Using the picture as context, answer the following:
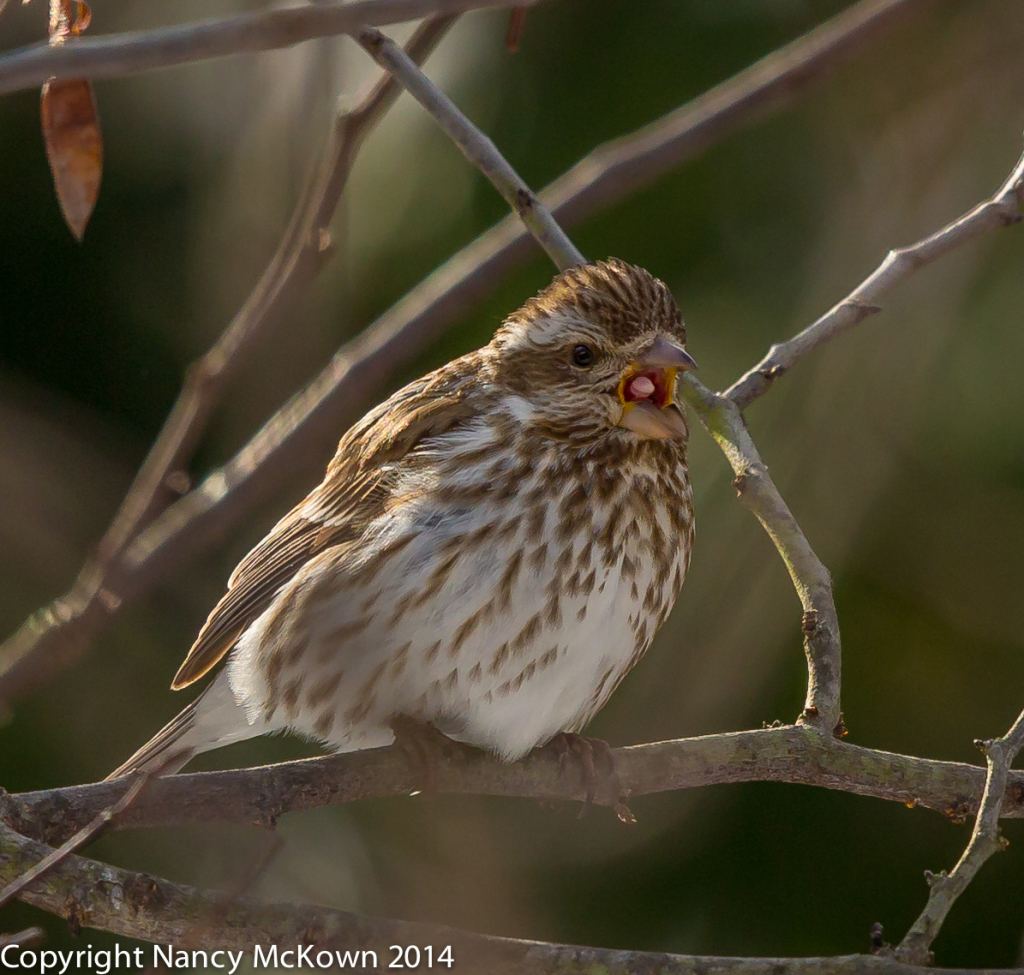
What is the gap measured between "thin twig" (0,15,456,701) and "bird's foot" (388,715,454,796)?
92cm

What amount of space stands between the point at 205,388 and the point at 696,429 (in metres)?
3.26

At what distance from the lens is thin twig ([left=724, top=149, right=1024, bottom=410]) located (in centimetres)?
350

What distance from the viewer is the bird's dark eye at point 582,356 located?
3930 mm

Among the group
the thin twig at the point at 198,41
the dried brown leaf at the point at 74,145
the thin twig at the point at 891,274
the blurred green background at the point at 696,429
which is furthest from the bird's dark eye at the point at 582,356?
the thin twig at the point at 198,41

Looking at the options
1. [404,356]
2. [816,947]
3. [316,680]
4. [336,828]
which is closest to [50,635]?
[404,356]

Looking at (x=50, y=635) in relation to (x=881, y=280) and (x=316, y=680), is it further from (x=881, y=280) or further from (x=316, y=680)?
(x=881, y=280)

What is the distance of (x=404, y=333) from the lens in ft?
10.8

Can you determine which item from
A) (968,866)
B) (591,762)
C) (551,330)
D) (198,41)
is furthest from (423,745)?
(198,41)

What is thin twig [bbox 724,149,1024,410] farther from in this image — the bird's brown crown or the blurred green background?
the blurred green background

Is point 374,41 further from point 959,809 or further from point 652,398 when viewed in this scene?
point 959,809

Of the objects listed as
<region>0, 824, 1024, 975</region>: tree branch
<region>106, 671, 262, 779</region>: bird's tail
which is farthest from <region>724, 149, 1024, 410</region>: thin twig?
<region>106, 671, 262, 779</region>: bird's tail

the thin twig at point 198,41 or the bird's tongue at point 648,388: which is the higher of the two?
the bird's tongue at point 648,388

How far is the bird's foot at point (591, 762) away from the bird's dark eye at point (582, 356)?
101 cm

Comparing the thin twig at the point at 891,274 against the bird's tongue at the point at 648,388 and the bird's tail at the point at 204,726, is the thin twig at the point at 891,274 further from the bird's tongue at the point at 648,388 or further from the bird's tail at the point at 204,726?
the bird's tail at the point at 204,726
